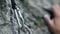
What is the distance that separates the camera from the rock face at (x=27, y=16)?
78 centimetres

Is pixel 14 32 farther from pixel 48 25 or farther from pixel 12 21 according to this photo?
pixel 48 25

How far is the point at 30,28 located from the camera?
2.72 feet

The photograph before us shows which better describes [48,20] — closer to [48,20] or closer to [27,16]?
[48,20]

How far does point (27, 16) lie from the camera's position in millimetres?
864

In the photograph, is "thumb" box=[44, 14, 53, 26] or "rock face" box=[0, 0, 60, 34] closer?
"rock face" box=[0, 0, 60, 34]

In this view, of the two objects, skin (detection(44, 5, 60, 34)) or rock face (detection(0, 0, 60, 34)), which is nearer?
rock face (detection(0, 0, 60, 34))

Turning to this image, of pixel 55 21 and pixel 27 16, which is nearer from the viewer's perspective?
pixel 27 16

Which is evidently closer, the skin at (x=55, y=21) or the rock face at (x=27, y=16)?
the rock face at (x=27, y=16)

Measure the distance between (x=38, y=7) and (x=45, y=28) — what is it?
14 cm

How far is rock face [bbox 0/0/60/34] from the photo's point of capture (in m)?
0.78

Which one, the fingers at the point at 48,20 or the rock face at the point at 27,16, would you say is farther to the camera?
the fingers at the point at 48,20

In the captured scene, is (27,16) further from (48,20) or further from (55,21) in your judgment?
(55,21)

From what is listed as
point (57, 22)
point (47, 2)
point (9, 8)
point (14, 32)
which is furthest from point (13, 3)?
point (57, 22)

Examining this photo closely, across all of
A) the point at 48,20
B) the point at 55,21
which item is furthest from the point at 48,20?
the point at 55,21
